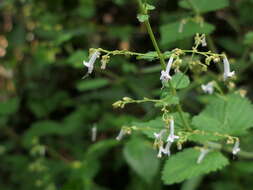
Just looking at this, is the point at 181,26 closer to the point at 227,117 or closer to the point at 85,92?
the point at 227,117

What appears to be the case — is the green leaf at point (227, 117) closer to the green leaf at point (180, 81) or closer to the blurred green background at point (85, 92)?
the green leaf at point (180, 81)

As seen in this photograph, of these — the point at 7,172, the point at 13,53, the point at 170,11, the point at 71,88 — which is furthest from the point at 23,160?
the point at 170,11

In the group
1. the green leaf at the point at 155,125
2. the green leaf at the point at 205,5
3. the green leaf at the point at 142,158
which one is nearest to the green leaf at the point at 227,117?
the green leaf at the point at 155,125

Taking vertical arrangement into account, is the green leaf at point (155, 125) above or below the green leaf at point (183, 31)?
below

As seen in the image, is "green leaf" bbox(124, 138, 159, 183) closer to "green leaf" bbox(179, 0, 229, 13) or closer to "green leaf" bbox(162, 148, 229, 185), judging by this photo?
"green leaf" bbox(162, 148, 229, 185)

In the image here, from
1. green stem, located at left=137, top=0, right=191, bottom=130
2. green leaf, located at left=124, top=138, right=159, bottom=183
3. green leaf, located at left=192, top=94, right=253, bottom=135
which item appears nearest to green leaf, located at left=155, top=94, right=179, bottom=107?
green stem, located at left=137, top=0, right=191, bottom=130
